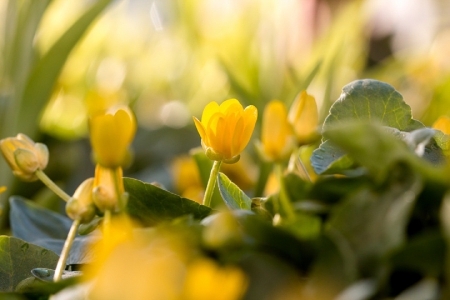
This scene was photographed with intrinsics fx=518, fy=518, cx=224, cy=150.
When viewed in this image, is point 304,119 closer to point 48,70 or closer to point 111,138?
point 111,138

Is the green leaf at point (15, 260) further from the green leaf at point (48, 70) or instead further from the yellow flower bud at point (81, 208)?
the green leaf at point (48, 70)

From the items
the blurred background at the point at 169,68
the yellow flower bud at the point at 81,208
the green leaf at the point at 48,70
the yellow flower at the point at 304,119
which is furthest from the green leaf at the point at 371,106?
the green leaf at the point at 48,70

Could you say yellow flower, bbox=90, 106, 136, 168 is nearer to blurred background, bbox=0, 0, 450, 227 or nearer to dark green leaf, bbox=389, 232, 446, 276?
dark green leaf, bbox=389, 232, 446, 276

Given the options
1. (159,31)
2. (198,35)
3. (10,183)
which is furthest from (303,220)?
(159,31)

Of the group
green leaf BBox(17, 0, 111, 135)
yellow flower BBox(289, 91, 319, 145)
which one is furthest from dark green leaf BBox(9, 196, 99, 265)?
green leaf BBox(17, 0, 111, 135)

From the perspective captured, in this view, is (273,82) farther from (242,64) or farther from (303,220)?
(303,220)

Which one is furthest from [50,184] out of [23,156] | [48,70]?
[48,70]
